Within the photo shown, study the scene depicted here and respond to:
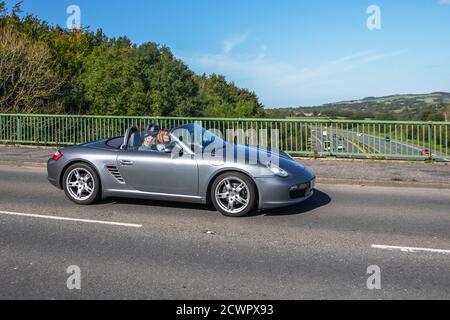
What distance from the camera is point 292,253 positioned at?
5.39 meters

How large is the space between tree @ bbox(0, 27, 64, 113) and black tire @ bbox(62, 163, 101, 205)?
19234 mm

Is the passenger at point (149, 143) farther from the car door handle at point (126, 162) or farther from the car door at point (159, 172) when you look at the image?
the car door handle at point (126, 162)

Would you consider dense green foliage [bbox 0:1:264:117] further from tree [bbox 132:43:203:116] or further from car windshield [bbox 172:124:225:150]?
car windshield [bbox 172:124:225:150]

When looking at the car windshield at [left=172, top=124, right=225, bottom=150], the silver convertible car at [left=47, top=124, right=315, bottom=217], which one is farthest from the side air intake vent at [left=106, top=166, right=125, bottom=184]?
the car windshield at [left=172, top=124, right=225, bottom=150]

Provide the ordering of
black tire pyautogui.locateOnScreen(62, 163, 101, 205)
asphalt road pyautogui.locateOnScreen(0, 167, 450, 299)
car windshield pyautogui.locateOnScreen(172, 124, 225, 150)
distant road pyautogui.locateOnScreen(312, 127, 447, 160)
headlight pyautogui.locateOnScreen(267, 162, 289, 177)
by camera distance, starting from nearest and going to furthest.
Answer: asphalt road pyautogui.locateOnScreen(0, 167, 450, 299), headlight pyautogui.locateOnScreen(267, 162, 289, 177), car windshield pyautogui.locateOnScreen(172, 124, 225, 150), black tire pyautogui.locateOnScreen(62, 163, 101, 205), distant road pyautogui.locateOnScreen(312, 127, 447, 160)

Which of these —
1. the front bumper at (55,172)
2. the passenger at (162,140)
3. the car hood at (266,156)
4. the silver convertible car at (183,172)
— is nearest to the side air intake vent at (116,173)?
the silver convertible car at (183,172)

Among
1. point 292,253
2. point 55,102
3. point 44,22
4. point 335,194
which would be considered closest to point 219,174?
point 292,253

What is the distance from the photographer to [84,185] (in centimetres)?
795

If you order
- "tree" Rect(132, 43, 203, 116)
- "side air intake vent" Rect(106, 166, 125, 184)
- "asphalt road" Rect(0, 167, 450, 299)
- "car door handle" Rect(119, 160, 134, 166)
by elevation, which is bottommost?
"asphalt road" Rect(0, 167, 450, 299)

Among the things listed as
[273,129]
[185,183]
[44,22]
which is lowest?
[185,183]

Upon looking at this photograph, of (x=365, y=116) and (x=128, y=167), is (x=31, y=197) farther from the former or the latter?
(x=365, y=116)

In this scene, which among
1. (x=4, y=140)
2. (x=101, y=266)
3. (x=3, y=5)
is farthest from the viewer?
(x=3, y=5)

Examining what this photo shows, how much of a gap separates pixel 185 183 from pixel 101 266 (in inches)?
102

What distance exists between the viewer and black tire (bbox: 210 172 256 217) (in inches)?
275
